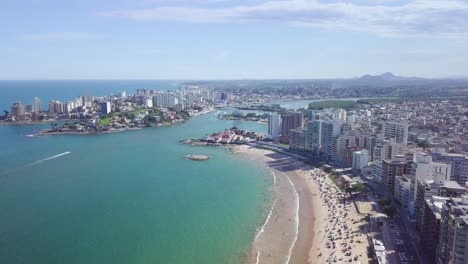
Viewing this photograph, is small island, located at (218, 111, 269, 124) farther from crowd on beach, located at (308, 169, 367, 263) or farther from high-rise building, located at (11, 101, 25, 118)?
crowd on beach, located at (308, 169, 367, 263)

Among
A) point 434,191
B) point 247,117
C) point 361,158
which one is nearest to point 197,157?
point 361,158

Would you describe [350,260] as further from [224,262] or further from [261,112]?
[261,112]

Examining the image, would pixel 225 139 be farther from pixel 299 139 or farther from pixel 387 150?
pixel 387 150

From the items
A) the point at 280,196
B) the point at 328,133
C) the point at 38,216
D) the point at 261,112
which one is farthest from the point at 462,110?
the point at 38,216

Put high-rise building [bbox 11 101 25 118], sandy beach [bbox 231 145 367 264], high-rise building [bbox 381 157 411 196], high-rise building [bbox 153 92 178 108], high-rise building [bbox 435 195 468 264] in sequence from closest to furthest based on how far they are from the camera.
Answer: high-rise building [bbox 435 195 468 264]
sandy beach [bbox 231 145 367 264]
high-rise building [bbox 381 157 411 196]
high-rise building [bbox 11 101 25 118]
high-rise building [bbox 153 92 178 108]

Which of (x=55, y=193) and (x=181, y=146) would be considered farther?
(x=181, y=146)

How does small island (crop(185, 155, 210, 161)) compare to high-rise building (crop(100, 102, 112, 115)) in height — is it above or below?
below

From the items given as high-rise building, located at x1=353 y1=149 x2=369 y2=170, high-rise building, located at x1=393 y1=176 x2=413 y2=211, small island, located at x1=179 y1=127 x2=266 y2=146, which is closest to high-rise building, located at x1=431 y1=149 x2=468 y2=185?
high-rise building, located at x1=393 y1=176 x2=413 y2=211
